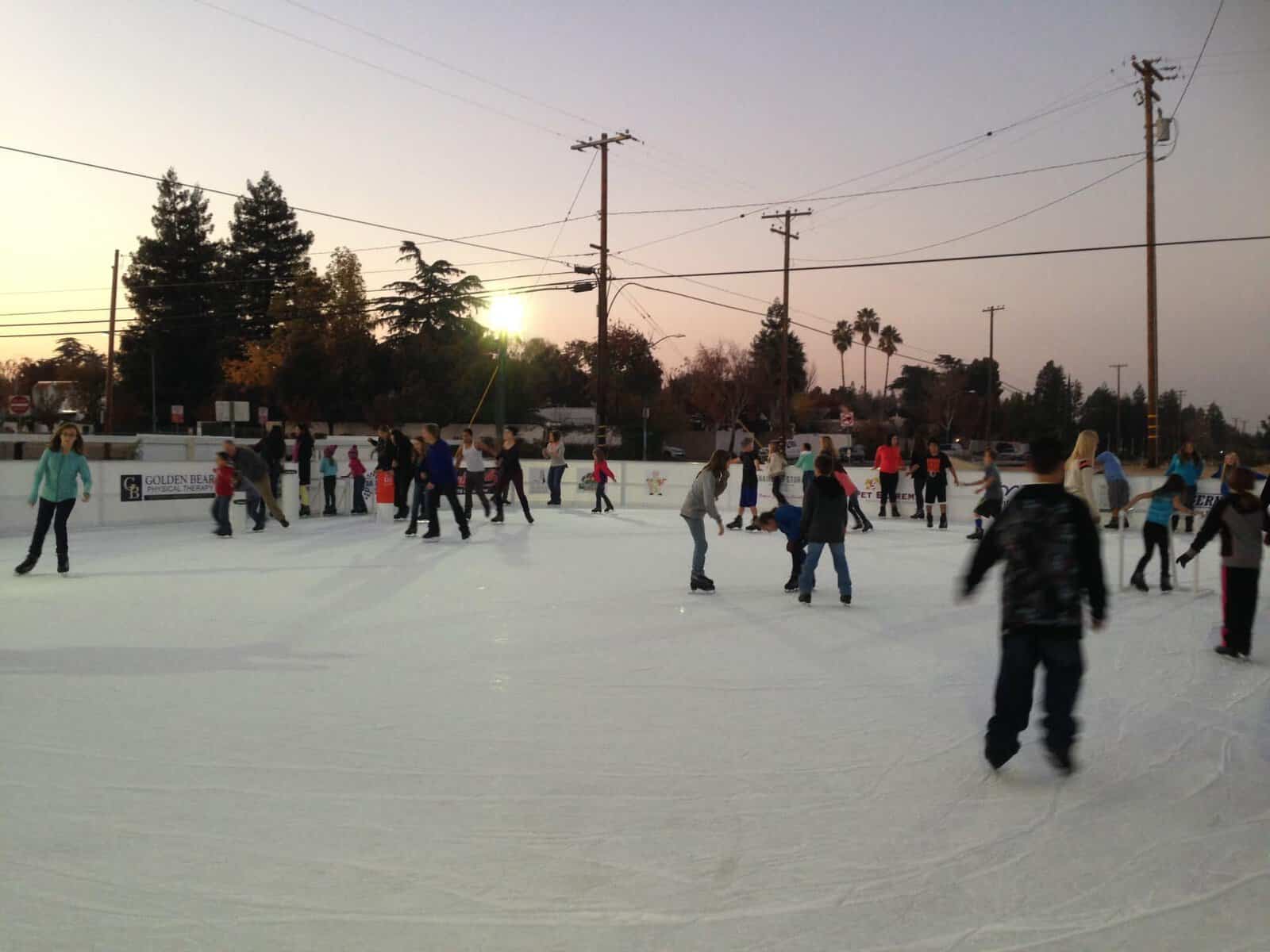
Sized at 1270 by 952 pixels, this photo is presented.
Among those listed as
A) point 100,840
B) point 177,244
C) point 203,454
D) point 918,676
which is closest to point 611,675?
point 918,676

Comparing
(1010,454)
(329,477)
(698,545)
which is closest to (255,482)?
(329,477)

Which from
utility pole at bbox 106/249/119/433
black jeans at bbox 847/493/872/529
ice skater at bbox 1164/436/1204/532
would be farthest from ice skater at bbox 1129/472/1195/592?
utility pole at bbox 106/249/119/433

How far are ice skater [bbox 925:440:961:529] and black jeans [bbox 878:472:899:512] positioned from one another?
1.36 metres

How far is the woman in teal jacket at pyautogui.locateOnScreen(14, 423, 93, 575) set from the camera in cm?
1116

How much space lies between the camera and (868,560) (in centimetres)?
1395

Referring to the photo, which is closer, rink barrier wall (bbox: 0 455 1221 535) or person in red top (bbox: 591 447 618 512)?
rink barrier wall (bbox: 0 455 1221 535)

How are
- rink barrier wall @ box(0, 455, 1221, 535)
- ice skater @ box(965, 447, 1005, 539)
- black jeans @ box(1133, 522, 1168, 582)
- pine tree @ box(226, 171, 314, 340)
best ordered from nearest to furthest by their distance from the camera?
1. black jeans @ box(1133, 522, 1168, 582)
2. ice skater @ box(965, 447, 1005, 539)
3. rink barrier wall @ box(0, 455, 1221, 535)
4. pine tree @ box(226, 171, 314, 340)

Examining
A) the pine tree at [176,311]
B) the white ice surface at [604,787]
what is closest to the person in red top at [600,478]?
the white ice surface at [604,787]

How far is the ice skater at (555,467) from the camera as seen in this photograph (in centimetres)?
2402

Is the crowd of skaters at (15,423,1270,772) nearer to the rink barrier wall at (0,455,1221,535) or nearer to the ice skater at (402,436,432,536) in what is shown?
the ice skater at (402,436,432,536)

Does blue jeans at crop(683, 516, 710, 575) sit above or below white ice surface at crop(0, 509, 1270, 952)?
above

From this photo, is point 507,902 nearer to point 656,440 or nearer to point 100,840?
point 100,840

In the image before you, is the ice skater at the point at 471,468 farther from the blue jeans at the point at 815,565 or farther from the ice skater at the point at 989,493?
the blue jeans at the point at 815,565

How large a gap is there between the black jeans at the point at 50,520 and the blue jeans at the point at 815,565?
7806mm
